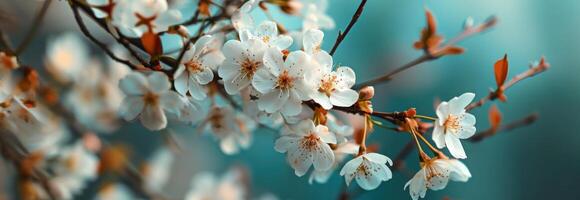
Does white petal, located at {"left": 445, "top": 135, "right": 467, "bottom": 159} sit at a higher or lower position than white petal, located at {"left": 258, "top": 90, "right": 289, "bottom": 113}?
lower

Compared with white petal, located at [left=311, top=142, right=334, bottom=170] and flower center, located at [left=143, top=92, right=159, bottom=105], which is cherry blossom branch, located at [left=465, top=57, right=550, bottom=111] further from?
flower center, located at [left=143, top=92, right=159, bottom=105]

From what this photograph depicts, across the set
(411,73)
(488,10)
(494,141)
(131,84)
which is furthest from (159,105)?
(494,141)

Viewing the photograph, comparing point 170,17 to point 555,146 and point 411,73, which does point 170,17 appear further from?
point 555,146

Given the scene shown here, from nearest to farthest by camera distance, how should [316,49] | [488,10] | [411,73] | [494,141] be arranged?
[316,49] → [488,10] → [411,73] → [494,141]

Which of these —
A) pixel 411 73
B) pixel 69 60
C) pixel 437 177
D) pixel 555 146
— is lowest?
pixel 555 146

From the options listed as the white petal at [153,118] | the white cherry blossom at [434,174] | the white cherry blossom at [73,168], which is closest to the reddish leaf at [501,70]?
the white cherry blossom at [434,174]

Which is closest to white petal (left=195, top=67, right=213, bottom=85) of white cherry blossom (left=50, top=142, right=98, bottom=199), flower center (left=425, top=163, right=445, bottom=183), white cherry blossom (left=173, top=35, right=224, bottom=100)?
white cherry blossom (left=173, top=35, right=224, bottom=100)

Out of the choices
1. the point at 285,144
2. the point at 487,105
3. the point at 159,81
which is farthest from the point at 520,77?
the point at 487,105
